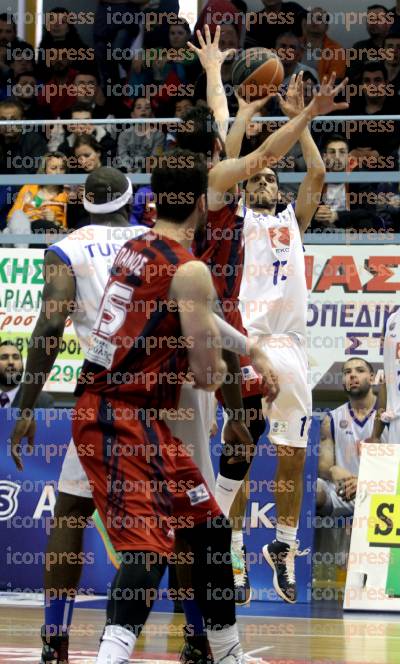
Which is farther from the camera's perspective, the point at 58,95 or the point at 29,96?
the point at 58,95

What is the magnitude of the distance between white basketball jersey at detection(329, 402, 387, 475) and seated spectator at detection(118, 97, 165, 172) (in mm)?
3566

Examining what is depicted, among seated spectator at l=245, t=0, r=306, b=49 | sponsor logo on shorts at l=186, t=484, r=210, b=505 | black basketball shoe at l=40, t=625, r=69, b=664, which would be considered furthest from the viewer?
seated spectator at l=245, t=0, r=306, b=49

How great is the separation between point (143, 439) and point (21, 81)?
35.2 ft

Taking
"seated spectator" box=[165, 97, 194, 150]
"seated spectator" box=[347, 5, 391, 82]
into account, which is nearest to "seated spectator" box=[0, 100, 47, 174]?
"seated spectator" box=[165, 97, 194, 150]

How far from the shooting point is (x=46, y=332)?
6.39 m

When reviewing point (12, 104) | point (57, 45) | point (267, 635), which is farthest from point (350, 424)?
point (57, 45)

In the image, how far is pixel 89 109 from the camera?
14.1 m

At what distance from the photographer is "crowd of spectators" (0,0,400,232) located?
41.6 ft

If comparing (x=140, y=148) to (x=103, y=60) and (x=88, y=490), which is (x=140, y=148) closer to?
(x=103, y=60)

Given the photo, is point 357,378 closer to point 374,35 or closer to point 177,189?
point 374,35

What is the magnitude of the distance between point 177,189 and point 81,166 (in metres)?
7.78

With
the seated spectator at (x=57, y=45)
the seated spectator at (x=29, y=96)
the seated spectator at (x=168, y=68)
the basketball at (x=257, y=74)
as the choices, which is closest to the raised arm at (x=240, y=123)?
the basketball at (x=257, y=74)

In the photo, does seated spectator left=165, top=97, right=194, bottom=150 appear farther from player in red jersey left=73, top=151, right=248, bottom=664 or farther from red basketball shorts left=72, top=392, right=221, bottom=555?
red basketball shorts left=72, top=392, right=221, bottom=555

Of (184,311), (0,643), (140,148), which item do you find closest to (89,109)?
(140,148)
